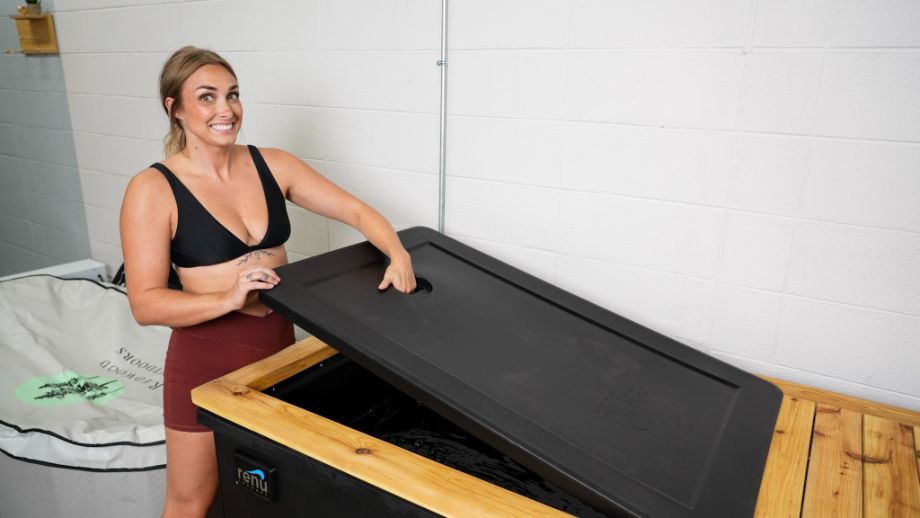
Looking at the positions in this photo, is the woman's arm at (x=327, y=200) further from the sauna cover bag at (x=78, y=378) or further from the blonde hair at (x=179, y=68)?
the sauna cover bag at (x=78, y=378)

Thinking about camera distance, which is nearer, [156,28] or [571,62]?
[571,62]

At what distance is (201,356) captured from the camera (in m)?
1.47

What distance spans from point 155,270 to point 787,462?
53.3 inches

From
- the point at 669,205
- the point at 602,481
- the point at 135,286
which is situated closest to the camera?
the point at 602,481

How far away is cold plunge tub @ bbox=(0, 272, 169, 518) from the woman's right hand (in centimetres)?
71

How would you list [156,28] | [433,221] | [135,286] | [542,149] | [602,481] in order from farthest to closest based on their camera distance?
[156,28], [433,221], [542,149], [135,286], [602,481]

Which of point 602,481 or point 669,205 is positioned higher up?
point 669,205

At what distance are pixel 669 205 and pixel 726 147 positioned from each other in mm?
198

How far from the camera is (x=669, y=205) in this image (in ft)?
5.37

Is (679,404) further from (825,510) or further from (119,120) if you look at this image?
(119,120)

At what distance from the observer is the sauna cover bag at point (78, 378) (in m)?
1.73

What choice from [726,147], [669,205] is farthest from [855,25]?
[669,205]

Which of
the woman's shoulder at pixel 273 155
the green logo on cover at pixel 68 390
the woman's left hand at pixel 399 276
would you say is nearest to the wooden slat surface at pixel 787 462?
the woman's left hand at pixel 399 276

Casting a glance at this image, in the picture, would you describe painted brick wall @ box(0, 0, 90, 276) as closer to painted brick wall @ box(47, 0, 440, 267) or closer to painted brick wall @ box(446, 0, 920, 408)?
painted brick wall @ box(47, 0, 440, 267)
